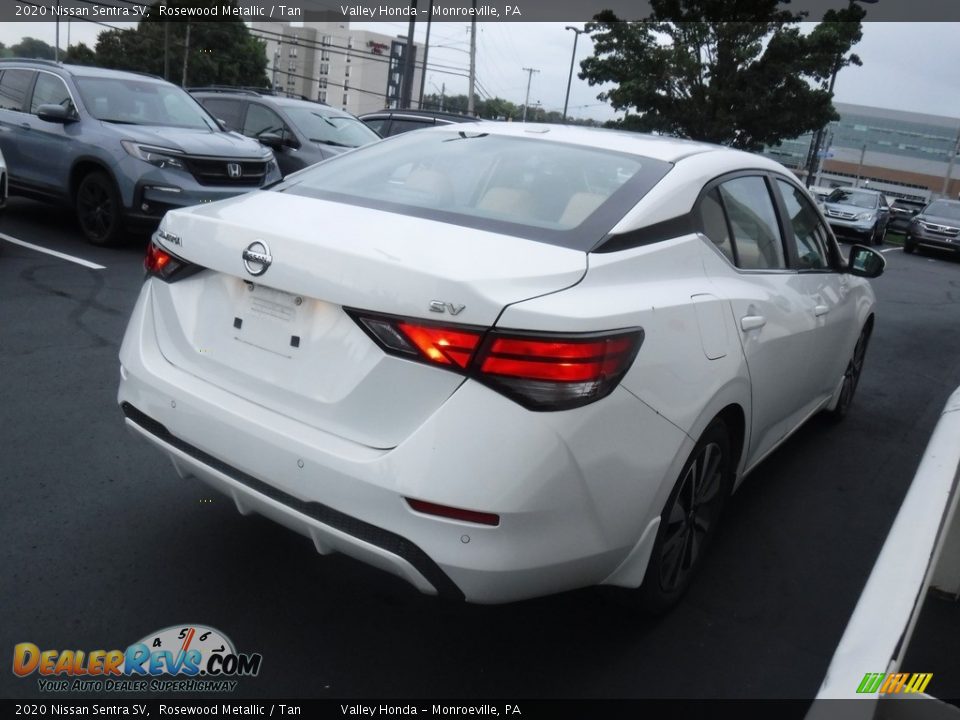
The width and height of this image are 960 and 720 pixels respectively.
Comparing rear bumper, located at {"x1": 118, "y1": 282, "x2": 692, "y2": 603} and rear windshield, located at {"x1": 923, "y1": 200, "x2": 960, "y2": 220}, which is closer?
rear bumper, located at {"x1": 118, "y1": 282, "x2": 692, "y2": 603}

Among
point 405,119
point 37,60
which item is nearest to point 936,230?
point 405,119

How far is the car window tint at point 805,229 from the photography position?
13.8ft

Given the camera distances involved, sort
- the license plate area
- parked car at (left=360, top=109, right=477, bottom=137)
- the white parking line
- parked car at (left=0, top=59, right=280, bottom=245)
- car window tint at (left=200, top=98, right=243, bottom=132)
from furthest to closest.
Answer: parked car at (left=360, top=109, right=477, bottom=137), car window tint at (left=200, top=98, right=243, bottom=132), parked car at (left=0, top=59, right=280, bottom=245), the white parking line, the license plate area

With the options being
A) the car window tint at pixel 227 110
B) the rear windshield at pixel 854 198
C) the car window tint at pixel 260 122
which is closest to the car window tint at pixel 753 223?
the car window tint at pixel 260 122

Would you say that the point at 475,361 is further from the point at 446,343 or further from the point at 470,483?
the point at 470,483

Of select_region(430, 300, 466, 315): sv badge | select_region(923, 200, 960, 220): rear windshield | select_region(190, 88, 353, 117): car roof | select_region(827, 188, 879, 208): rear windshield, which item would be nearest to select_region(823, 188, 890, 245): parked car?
select_region(827, 188, 879, 208): rear windshield

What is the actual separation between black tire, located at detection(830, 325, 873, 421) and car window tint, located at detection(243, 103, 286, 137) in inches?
333

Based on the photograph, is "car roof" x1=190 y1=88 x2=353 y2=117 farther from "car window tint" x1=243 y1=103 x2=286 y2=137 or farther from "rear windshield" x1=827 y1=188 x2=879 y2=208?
"rear windshield" x1=827 y1=188 x2=879 y2=208

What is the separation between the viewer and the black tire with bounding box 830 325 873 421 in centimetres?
557

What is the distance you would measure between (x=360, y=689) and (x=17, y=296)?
5202mm

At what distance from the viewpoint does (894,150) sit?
129125 millimetres

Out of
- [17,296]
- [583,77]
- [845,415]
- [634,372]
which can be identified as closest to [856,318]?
[845,415]

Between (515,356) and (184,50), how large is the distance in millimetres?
76573

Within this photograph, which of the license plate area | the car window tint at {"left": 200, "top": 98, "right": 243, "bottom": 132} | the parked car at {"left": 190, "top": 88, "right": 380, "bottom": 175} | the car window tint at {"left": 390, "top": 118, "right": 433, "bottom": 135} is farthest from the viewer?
the car window tint at {"left": 390, "top": 118, "right": 433, "bottom": 135}
